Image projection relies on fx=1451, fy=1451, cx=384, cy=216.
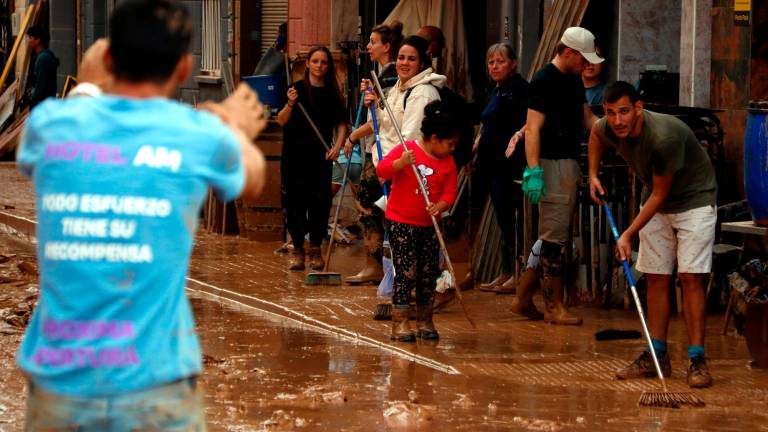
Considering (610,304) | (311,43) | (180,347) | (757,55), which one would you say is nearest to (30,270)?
(311,43)

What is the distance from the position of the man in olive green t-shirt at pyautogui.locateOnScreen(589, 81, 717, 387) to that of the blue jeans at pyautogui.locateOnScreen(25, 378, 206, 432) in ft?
14.7

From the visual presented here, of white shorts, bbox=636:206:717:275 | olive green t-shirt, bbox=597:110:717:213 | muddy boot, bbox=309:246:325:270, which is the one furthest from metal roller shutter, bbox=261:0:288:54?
white shorts, bbox=636:206:717:275

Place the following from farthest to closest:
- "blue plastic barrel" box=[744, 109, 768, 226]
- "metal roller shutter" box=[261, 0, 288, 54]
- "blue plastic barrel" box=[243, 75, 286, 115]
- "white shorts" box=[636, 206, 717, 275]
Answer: "metal roller shutter" box=[261, 0, 288, 54], "blue plastic barrel" box=[243, 75, 286, 115], "blue plastic barrel" box=[744, 109, 768, 226], "white shorts" box=[636, 206, 717, 275]

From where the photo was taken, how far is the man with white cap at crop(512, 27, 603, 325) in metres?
9.43

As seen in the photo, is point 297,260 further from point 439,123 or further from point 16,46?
point 16,46

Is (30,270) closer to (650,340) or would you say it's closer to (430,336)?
(430,336)

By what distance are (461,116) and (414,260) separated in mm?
941

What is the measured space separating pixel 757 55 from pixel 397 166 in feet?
9.53

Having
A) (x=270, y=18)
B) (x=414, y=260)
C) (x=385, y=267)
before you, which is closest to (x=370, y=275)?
(x=385, y=267)

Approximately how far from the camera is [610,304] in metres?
10.4

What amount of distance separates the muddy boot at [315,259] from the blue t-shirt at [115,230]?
8.82m

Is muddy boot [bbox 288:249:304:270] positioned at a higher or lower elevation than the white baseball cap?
lower

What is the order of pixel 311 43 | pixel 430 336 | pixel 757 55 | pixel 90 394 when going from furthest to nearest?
pixel 311 43, pixel 757 55, pixel 430 336, pixel 90 394

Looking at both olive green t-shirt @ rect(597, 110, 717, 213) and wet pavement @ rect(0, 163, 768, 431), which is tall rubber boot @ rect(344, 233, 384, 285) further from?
olive green t-shirt @ rect(597, 110, 717, 213)
